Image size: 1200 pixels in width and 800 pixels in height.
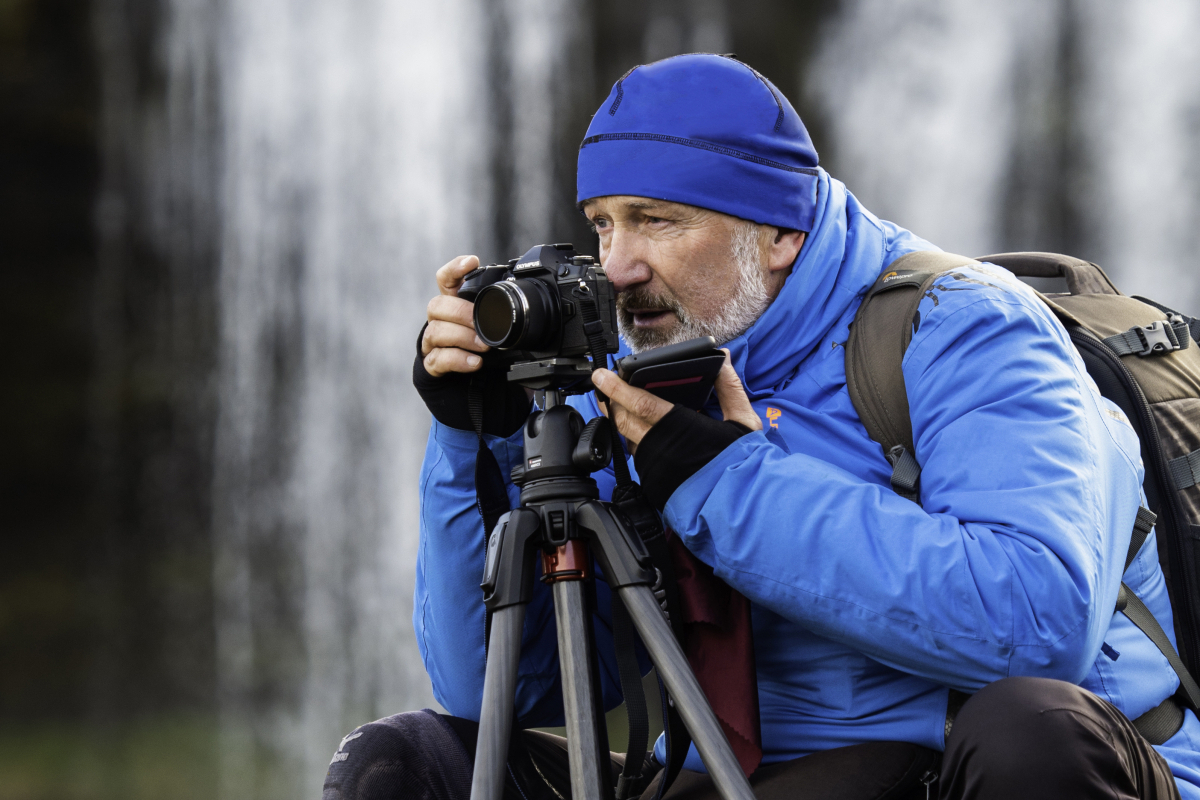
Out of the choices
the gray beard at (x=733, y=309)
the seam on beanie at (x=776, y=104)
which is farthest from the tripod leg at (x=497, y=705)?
the seam on beanie at (x=776, y=104)

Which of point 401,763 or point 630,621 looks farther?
point 401,763

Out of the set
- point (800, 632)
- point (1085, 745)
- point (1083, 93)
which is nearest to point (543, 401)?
point (800, 632)

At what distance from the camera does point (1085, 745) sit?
1.04m

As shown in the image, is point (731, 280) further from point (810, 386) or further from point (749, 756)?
point (749, 756)

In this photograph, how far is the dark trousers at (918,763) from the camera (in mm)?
1039

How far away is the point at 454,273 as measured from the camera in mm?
1420

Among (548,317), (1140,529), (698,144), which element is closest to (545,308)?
(548,317)

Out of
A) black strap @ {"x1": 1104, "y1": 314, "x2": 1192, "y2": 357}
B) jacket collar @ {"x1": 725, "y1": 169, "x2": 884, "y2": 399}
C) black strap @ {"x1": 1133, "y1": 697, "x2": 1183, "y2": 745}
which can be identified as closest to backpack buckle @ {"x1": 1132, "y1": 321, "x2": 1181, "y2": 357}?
black strap @ {"x1": 1104, "y1": 314, "x2": 1192, "y2": 357}

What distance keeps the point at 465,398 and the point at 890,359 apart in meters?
0.52

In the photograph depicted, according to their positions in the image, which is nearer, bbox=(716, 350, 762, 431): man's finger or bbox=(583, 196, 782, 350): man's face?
bbox=(716, 350, 762, 431): man's finger

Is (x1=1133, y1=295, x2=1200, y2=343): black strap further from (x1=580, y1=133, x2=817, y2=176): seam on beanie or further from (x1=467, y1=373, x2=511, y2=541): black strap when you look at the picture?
(x1=467, y1=373, x2=511, y2=541): black strap

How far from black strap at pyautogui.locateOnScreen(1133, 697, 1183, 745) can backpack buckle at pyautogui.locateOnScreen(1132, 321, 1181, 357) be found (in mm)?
444

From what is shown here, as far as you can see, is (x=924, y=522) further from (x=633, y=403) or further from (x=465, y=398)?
(x=465, y=398)

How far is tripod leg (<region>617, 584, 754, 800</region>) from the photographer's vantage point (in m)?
1.14
